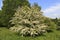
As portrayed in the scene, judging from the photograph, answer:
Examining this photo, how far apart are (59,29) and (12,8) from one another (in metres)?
7.85

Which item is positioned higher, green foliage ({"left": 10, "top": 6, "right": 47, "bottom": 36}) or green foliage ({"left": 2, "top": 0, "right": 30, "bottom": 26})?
green foliage ({"left": 2, "top": 0, "right": 30, "bottom": 26})

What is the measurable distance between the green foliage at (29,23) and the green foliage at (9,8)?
5657 millimetres

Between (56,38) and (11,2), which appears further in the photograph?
(11,2)

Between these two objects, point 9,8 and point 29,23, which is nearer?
point 29,23

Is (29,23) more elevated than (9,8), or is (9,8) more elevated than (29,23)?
(9,8)

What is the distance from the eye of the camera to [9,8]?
2877cm

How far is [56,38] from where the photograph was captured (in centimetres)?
2045

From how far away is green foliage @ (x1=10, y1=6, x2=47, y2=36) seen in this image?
70.0 feet

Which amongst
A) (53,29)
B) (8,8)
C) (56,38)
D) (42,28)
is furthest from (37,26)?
(8,8)

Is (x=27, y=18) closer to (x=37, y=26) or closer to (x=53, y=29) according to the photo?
(x=37, y=26)

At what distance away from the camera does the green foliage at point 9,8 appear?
92.9ft

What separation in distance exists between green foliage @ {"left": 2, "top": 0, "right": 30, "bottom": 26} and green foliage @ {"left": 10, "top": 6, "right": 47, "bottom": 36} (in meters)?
5.66

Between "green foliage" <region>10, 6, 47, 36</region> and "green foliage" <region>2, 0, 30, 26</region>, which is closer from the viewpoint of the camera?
"green foliage" <region>10, 6, 47, 36</region>

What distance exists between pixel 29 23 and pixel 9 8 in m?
8.10
